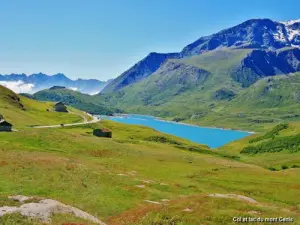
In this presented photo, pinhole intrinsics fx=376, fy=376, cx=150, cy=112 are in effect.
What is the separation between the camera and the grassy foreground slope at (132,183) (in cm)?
4022

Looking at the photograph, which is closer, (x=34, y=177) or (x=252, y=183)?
(x=34, y=177)

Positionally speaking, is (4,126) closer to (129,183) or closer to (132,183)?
(132,183)

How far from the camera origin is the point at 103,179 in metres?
57.9

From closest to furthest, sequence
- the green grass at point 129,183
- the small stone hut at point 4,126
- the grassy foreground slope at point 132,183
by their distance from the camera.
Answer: the green grass at point 129,183 → the grassy foreground slope at point 132,183 → the small stone hut at point 4,126

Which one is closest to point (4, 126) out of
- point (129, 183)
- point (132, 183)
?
point (132, 183)

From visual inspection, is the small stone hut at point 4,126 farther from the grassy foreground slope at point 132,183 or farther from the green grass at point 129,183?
the green grass at point 129,183

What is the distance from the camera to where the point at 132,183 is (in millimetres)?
58094

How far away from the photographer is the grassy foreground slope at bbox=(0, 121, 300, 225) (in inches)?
1583

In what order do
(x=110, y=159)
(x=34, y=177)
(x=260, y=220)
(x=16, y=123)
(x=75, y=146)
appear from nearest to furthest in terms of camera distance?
(x=260, y=220) < (x=34, y=177) < (x=110, y=159) < (x=75, y=146) < (x=16, y=123)

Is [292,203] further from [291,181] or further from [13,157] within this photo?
[13,157]

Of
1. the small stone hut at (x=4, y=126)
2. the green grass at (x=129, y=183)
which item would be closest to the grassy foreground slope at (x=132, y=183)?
the green grass at (x=129, y=183)

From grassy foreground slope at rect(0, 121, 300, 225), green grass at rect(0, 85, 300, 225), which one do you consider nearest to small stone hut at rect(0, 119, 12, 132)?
grassy foreground slope at rect(0, 121, 300, 225)

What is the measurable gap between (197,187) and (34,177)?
27119 millimetres

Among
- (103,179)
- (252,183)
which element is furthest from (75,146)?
(252,183)
